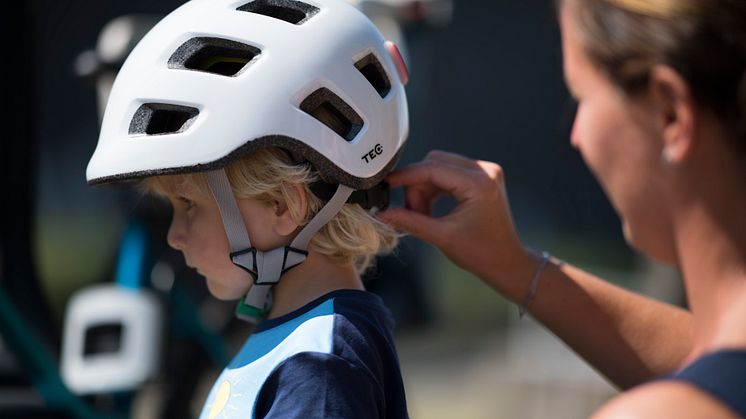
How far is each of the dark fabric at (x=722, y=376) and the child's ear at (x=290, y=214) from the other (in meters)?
1.01

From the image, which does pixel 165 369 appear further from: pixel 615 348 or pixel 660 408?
pixel 660 408

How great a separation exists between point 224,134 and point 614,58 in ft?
2.79

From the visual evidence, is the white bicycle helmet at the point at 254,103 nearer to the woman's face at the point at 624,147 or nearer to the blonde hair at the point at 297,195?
Answer: the blonde hair at the point at 297,195

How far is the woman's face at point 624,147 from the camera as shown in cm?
139

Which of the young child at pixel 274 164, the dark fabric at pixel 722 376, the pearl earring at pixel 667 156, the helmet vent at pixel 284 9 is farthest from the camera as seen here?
the helmet vent at pixel 284 9

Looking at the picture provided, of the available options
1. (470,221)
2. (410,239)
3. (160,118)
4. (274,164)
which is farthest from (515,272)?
(410,239)

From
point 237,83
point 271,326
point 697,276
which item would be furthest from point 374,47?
point 697,276

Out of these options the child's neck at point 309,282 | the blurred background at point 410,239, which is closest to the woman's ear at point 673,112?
the child's neck at point 309,282

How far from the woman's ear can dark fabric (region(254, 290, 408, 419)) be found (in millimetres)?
732

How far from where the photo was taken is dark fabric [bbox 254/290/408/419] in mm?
1805

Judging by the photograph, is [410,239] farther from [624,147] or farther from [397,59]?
[624,147]

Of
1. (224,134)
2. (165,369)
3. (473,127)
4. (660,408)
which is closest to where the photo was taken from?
(660,408)

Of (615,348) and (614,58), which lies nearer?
(614,58)

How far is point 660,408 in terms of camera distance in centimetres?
123
